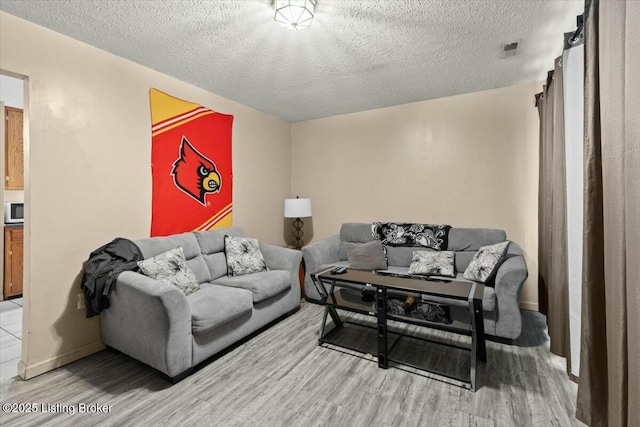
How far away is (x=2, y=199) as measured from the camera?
3910 mm

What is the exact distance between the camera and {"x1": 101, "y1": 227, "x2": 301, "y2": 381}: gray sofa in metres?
2.12

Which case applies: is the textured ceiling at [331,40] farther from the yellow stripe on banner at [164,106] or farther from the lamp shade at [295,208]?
the lamp shade at [295,208]

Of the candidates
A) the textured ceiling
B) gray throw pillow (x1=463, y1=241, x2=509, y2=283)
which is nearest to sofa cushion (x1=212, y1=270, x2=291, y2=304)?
gray throw pillow (x1=463, y1=241, x2=509, y2=283)

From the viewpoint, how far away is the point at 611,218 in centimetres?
129

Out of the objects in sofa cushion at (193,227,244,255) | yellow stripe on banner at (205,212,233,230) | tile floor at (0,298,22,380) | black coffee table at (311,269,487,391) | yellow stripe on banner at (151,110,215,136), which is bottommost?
tile floor at (0,298,22,380)

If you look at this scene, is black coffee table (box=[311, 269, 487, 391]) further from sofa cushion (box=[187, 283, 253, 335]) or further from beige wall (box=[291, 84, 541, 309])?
beige wall (box=[291, 84, 541, 309])

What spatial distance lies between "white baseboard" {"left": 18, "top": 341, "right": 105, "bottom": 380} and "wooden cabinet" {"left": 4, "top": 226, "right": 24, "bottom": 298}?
2.47m

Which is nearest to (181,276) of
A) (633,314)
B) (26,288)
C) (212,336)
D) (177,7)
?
(212,336)

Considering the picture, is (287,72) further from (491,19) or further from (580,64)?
(580,64)

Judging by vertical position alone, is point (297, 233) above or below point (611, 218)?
below

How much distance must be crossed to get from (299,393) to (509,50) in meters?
3.27

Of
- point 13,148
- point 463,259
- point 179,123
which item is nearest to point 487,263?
point 463,259

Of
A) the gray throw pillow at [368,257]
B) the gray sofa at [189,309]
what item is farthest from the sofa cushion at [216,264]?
the gray throw pillow at [368,257]

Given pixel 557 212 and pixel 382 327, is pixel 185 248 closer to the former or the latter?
pixel 382 327
